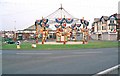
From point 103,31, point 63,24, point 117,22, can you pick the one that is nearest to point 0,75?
point 63,24

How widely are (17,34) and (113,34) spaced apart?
119 feet

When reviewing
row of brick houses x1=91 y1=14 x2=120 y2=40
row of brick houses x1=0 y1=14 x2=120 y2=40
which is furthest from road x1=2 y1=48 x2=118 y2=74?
A: row of brick houses x1=91 y1=14 x2=120 y2=40

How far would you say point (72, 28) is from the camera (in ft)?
176

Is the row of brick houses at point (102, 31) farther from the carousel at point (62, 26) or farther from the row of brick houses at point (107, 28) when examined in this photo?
the carousel at point (62, 26)

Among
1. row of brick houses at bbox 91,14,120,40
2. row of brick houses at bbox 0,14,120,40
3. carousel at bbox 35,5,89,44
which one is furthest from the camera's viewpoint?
row of brick houses at bbox 0,14,120,40

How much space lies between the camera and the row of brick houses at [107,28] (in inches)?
3051

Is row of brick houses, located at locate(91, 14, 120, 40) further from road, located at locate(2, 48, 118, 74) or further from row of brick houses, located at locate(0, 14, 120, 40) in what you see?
road, located at locate(2, 48, 118, 74)

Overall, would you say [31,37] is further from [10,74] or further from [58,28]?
[10,74]

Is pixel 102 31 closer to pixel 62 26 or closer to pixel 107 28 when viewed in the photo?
pixel 107 28

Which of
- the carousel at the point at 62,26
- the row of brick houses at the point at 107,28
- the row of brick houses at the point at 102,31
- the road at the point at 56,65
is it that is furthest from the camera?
the row of brick houses at the point at 102,31

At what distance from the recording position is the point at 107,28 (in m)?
84.5

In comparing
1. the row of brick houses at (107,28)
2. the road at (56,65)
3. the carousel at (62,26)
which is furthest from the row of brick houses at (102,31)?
the road at (56,65)

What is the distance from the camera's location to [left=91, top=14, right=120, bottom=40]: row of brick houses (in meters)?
77.5

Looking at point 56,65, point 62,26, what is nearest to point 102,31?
point 62,26
